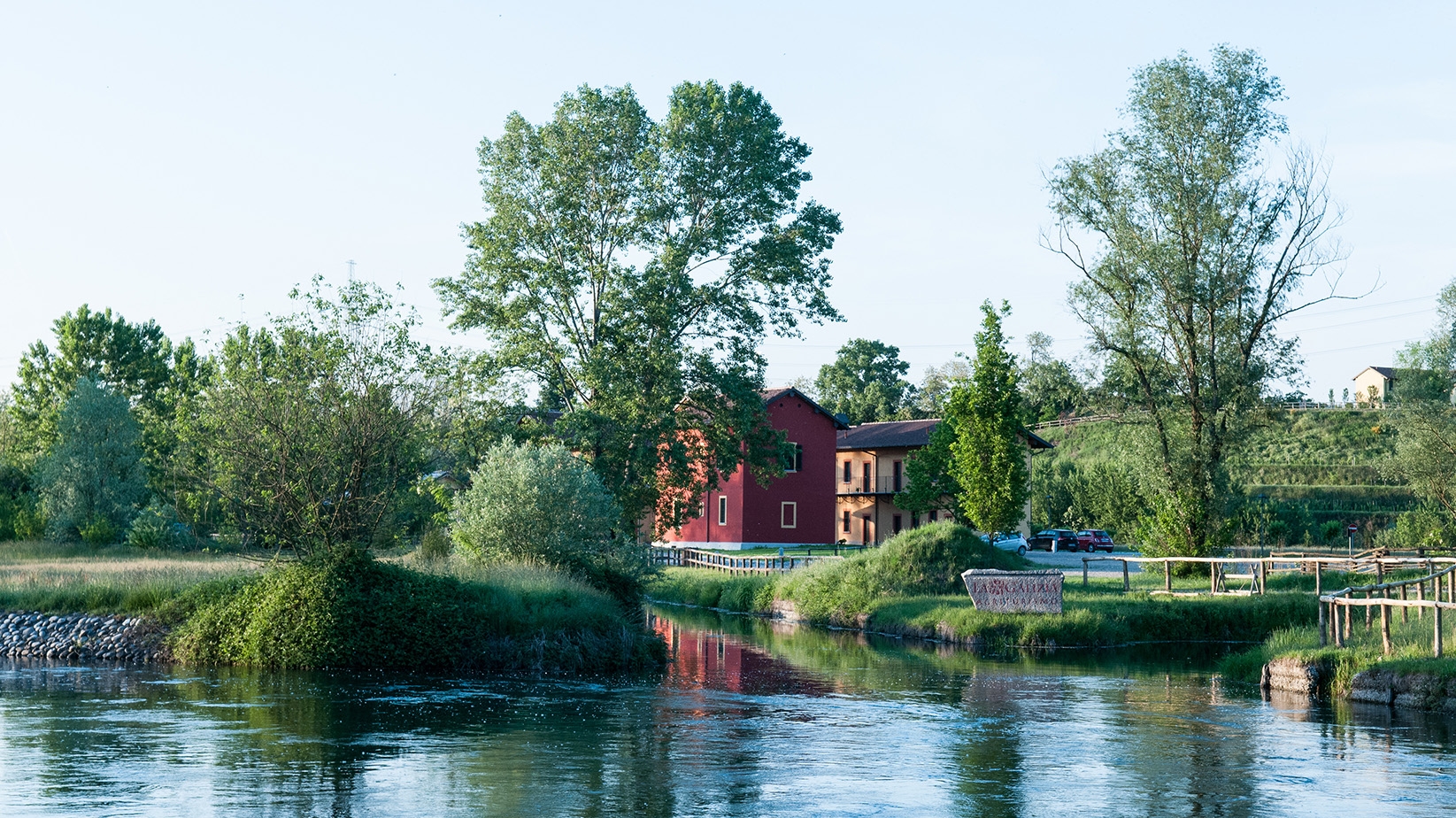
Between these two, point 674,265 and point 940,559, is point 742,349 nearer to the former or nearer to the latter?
point 674,265

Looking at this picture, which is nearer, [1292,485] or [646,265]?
[646,265]

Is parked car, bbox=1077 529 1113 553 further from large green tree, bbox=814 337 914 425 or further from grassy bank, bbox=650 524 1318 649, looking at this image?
large green tree, bbox=814 337 914 425

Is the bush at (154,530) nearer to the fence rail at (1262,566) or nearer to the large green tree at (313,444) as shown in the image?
the large green tree at (313,444)

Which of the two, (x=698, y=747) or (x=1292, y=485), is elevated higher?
(x=1292, y=485)

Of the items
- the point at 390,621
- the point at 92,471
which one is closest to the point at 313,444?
the point at 390,621

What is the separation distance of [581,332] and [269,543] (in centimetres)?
2059

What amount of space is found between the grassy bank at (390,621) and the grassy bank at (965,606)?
383 inches

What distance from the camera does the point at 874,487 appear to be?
80.6 metres

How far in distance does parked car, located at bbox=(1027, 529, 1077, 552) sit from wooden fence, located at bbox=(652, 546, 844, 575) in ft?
70.8

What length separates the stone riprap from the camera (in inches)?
1091

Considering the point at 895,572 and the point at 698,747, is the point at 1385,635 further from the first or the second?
the point at 895,572

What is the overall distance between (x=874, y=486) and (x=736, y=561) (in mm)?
28601

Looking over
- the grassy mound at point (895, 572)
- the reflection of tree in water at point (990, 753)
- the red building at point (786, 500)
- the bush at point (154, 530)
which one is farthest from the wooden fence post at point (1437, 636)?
the red building at point (786, 500)

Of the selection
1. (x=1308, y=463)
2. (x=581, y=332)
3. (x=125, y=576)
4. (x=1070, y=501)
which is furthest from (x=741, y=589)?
(x=1308, y=463)
